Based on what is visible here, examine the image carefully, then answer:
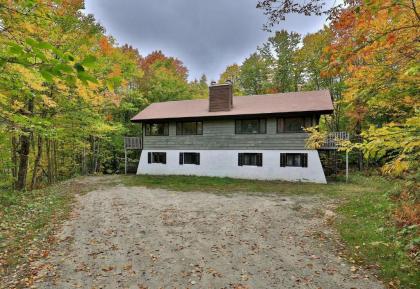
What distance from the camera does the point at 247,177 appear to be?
21359mm

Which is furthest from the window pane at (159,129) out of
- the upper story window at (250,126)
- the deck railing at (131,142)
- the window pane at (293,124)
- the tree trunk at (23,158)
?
the tree trunk at (23,158)

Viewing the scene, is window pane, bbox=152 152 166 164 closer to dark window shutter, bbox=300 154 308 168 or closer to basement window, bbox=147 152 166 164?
basement window, bbox=147 152 166 164

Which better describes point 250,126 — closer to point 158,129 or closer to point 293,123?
point 293,123

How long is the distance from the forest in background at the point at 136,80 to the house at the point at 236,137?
311 centimetres

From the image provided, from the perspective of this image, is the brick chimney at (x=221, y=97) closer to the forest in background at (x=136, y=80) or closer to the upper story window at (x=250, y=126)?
the upper story window at (x=250, y=126)

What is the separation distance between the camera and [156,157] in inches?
976

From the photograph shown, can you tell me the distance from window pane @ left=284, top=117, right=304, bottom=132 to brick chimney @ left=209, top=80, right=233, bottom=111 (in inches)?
194

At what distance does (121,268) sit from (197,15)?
6.94 metres

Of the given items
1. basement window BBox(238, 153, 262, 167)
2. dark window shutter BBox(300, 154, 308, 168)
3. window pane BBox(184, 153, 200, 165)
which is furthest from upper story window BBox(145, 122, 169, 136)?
dark window shutter BBox(300, 154, 308, 168)

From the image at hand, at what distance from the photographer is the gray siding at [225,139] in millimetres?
20391

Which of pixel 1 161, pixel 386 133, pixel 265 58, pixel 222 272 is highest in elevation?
pixel 265 58

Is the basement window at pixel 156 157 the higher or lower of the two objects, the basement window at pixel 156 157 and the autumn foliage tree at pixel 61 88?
the lower

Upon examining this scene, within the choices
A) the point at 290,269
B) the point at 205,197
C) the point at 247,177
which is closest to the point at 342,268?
the point at 290,269

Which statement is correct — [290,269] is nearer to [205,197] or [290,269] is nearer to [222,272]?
[222,272]
